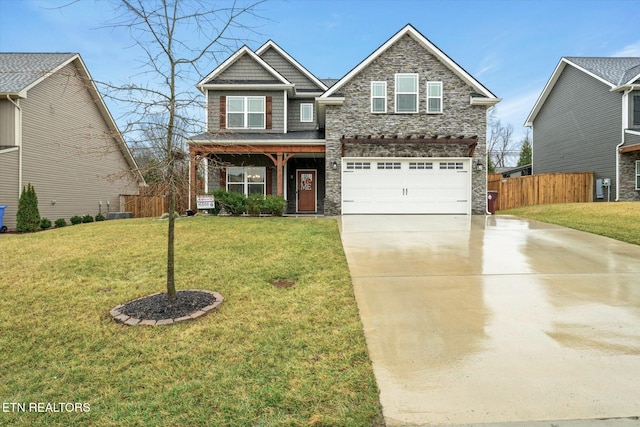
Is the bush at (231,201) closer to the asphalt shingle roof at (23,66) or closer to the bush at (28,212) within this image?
the bush at (28,212)

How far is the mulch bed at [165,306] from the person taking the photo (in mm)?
4141

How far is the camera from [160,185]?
4.50 meters

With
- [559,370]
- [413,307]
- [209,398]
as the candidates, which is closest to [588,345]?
[559,370]

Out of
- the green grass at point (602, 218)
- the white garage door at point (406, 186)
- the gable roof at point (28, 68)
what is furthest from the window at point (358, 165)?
the gable roof at point (28, 68)

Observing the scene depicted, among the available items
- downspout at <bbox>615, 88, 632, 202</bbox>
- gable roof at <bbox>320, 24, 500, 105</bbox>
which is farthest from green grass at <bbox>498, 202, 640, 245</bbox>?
gable roof at <bbox>320, 24, 500, 105</bbox>

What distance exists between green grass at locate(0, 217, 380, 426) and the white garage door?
7999 millimetres

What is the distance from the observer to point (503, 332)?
3.65 m

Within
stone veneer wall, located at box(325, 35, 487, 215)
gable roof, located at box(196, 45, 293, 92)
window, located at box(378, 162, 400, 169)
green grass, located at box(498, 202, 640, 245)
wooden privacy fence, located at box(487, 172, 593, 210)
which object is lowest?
green grass, located at box(498, 202, 640, 245)

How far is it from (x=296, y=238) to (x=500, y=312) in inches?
198

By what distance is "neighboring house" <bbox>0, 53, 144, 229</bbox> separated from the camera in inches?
525

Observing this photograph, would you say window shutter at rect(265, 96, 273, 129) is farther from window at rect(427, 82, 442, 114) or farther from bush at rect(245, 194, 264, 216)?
window at rect(427, 82, 442, 114)

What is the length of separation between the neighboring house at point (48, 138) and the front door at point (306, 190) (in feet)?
24.4

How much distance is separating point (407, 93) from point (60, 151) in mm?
15612

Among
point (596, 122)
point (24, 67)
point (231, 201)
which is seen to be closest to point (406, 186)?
point (231, 201)
